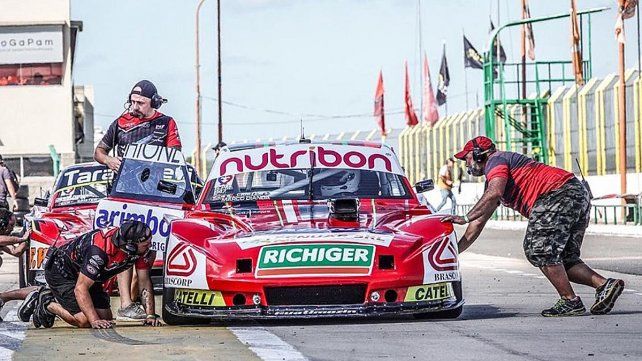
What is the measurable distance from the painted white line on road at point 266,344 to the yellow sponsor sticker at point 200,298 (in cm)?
21

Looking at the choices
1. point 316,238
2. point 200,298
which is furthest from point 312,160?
point 200,298

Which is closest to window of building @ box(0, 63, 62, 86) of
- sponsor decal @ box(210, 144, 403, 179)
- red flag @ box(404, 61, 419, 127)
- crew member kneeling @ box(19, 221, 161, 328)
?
red flag @ box(404, 61, 419, 127)

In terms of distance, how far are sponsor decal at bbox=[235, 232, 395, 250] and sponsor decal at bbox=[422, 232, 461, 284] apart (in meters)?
0.30

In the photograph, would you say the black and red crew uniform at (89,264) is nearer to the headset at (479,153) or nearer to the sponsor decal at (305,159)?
the sponsor decal at (305,159)

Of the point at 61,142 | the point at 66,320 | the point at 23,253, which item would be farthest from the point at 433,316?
the point at 61,142

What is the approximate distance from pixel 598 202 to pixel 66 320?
32957 mm

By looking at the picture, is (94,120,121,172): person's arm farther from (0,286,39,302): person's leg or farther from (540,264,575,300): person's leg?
(540,264,575,300): person's leg

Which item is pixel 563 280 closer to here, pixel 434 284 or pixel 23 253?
pixel 434 284

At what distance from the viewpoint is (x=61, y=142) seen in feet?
250

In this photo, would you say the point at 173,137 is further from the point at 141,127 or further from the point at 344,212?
the point at 344,212

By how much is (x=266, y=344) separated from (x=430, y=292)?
1949mm

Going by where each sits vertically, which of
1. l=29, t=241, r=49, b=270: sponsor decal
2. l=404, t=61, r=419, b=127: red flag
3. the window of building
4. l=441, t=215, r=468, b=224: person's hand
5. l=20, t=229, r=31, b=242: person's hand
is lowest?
l=29, t=241, r=49, b=270: sponsor decal

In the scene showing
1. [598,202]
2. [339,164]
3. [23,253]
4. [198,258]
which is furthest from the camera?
[598,202]

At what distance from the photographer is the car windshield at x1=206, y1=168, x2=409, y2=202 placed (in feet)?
43.4
